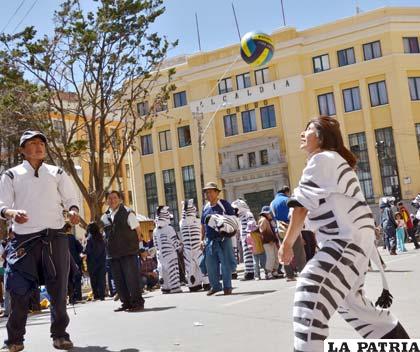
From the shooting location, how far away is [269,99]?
50375 mm

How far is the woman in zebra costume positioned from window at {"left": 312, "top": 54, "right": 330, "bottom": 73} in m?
46.6

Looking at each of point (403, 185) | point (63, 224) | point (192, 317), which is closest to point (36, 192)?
point (63, 224)

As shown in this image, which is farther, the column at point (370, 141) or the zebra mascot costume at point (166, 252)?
the column at point (370, 141)

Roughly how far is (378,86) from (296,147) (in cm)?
752

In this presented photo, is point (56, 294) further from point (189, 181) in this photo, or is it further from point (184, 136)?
point (184, 136)

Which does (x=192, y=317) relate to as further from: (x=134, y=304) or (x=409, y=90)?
(x=409, y=90)

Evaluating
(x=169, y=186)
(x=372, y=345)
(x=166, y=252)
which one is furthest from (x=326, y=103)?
(x=372, y=345)

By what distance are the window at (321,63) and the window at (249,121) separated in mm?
6096

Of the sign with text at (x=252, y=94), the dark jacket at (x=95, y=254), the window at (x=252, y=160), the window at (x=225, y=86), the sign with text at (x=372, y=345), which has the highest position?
the window at (x=225, y=86)

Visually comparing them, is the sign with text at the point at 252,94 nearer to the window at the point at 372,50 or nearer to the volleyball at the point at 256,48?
the window at the point at 372,50

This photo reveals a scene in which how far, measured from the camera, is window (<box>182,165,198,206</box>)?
5412 cm

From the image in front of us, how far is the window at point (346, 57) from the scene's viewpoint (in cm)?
4812

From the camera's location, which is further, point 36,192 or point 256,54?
point 256,54

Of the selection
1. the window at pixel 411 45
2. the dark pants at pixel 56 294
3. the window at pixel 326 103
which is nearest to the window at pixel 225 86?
the window at pixel 326 103
